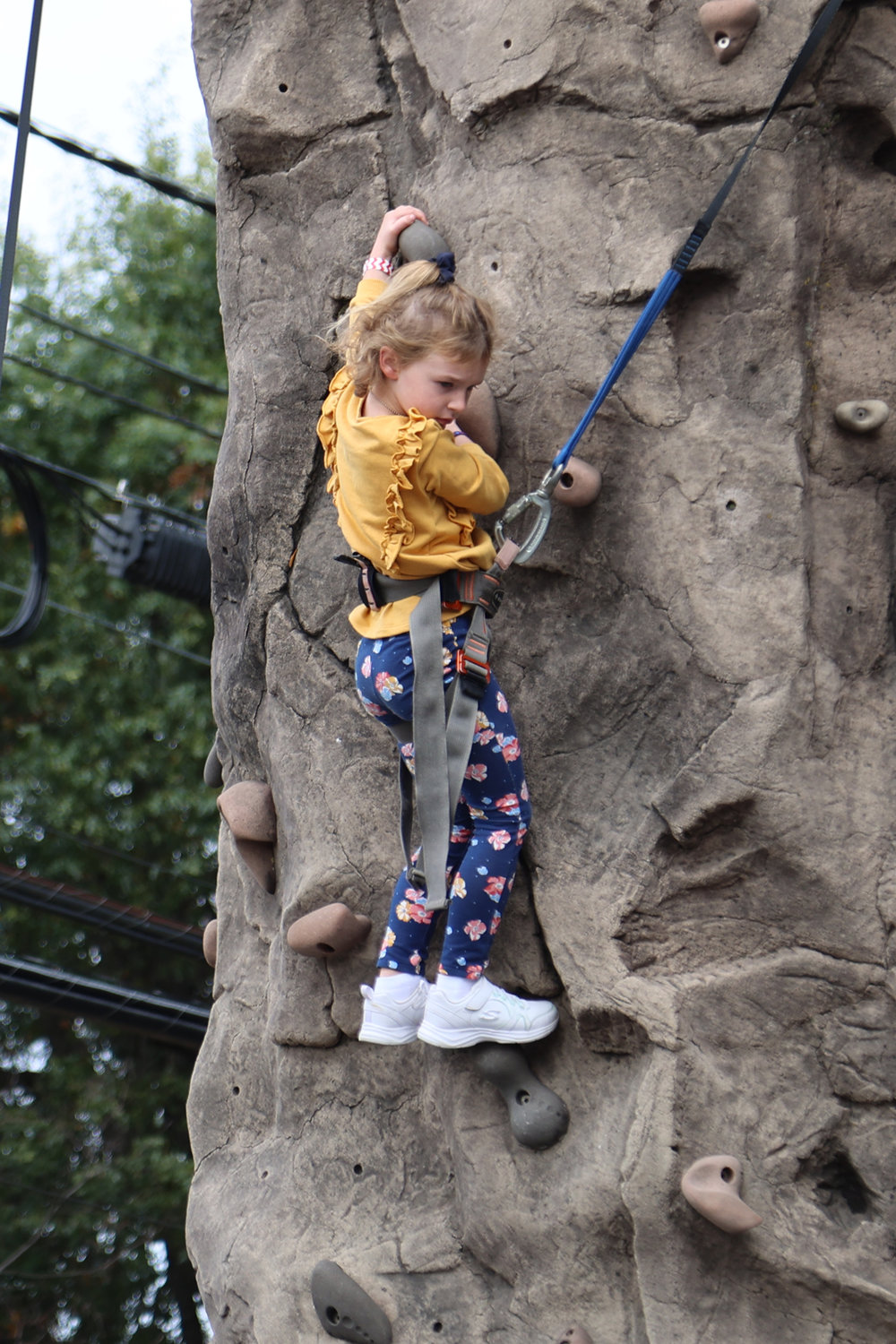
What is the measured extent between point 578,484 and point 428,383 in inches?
19.6

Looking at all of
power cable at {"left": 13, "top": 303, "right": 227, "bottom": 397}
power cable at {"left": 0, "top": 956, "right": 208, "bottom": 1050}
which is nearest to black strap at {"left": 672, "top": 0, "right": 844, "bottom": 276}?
power cable at {"left": 13, "top": 303, "right": 227, "bottom": 397}

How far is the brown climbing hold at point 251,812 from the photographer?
11.7ft

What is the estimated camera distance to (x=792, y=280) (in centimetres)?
303

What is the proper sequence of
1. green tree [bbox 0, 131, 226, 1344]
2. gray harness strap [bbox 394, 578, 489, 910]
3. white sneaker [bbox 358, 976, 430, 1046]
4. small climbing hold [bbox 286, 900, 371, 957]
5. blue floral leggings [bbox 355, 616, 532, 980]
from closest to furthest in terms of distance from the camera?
gray harness strap [bbox 394, 578, 489, 910]
blue floral leggings [bbox 355, 616, 532, 980]
white sneaker [bbox 358, 976, 430, 1046]
small climbing hold [bbox 286, 900, 371, 957]
green tree [bbox 0, 131, 226, 1344]

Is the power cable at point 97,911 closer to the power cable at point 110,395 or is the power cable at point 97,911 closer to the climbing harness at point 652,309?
the power cable at point 110,395

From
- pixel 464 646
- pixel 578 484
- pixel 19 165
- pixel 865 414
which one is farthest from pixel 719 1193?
pixel 19 165

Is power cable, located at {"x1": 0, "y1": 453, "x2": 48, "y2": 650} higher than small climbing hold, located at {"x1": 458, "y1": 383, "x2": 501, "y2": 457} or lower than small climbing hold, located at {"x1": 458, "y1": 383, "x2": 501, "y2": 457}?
higher

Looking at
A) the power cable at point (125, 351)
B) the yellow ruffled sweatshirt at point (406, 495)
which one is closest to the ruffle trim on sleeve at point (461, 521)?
the yellow ruffled sweatshirt at point (406, 495)

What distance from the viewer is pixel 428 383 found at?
8.82 feet

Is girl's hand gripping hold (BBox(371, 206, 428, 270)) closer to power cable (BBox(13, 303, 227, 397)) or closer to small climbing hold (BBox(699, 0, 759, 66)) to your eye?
small climbing hold (BBox(699, 0, 759, 66))

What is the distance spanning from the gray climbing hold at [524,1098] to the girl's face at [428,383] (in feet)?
4.67

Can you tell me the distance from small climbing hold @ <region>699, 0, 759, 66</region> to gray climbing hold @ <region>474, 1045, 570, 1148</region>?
2.32 meters

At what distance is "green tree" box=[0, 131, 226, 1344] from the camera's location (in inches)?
365

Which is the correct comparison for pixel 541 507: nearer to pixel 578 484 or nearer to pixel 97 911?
pixel 578 484
